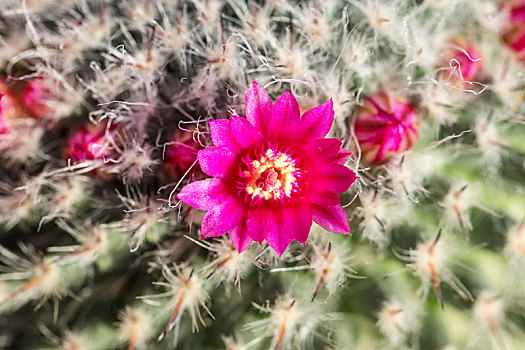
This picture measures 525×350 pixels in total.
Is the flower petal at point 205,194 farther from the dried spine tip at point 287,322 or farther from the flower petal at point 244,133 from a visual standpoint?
the dried spine tip at point 287,322

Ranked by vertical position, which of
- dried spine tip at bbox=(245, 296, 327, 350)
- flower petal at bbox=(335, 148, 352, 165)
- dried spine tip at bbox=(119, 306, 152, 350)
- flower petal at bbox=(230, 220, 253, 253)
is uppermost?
flower petal at bbox=(335, 148, 352, 165)

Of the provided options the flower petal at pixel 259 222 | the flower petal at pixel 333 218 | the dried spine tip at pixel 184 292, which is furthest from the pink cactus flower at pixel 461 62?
the dried spine tip at pixel 184 292

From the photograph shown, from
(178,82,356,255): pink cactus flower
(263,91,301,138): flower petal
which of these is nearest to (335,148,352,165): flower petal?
(178,82,356,255): pink cactus flower

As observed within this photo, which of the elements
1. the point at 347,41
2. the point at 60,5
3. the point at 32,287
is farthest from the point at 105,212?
the point at 347,41

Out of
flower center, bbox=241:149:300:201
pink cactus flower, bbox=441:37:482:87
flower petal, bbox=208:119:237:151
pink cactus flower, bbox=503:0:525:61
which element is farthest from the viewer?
pink cactus flower, bbox=503:0:525:61

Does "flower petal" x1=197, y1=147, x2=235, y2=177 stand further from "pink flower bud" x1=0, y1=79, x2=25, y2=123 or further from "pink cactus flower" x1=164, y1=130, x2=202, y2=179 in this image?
"pink flower bud" x1=0, y1=79, x2=25, y2=123

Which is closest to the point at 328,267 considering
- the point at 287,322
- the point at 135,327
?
the point at 287,322

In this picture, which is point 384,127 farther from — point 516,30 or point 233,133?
point 516,30

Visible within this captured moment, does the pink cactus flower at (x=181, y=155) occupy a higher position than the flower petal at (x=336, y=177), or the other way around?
the flower petal at (x=336, y=177)
